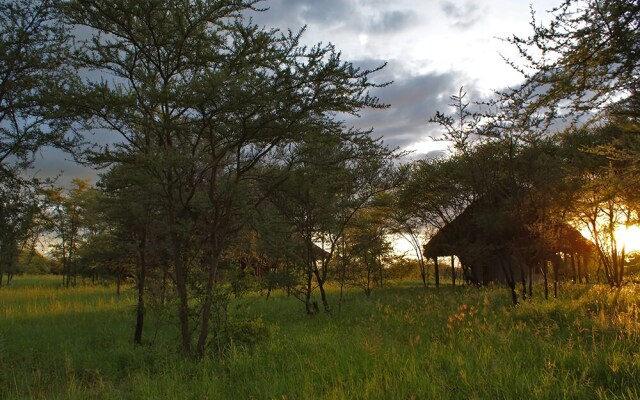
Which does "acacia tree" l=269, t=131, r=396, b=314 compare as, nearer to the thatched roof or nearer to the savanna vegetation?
the savanna vegetation

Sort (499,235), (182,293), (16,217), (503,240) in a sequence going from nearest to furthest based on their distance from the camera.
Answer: (182,293) → (16,217) → (503,240) → (499,235)

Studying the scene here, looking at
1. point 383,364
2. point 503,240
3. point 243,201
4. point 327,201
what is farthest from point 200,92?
point 503,240

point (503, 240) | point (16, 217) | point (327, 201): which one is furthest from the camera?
point (503, 240)

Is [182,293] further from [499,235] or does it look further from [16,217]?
[499,235]

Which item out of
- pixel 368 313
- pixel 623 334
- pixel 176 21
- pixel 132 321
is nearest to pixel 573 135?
pixel 368 313

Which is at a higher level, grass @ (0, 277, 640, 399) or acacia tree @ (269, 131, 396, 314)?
acacia tree @ (269, 131, 396, 314)

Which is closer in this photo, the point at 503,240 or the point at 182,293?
the point at 182,293

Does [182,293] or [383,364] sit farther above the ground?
[182,293]

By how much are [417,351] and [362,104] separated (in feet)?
14.5

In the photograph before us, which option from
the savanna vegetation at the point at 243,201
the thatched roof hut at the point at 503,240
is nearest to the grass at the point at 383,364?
the savanna vegetation at the point at 243,201

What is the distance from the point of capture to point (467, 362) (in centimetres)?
550

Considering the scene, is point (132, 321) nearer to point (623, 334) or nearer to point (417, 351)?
point (417, 351)

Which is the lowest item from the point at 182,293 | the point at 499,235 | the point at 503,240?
the point at 182,293

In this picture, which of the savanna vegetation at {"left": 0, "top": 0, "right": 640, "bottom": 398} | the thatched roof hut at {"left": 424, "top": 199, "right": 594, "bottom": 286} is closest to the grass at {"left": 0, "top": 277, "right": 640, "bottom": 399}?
the savanna vegetation at {"left": 0, "top": 0, "right": 640, "bottom": 398}
